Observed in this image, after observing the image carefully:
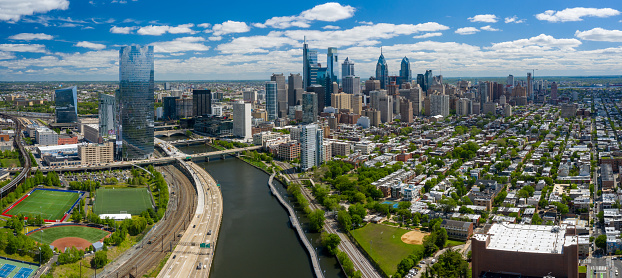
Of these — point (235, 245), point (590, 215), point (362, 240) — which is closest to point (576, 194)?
point (590, 215)

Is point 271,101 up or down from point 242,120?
up

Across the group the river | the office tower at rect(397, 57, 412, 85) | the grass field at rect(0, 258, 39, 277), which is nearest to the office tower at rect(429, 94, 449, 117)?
the office tower at rect(397, 57, 412, 85)

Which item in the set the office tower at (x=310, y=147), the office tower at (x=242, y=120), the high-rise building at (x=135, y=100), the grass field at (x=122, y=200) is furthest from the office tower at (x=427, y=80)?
the grass field at (x=122, y=200)

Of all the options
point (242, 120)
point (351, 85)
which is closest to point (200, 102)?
point (242, 120)

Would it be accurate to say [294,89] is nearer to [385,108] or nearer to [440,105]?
[385,108]

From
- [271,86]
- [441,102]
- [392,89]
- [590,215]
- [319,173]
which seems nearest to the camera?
[590,215]

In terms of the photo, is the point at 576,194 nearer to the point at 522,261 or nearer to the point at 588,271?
the point at 588,271
